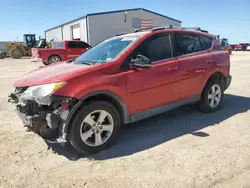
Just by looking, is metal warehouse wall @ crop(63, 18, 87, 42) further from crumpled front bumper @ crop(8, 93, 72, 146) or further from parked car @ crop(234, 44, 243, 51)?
parked car @ crop(234, 44, 243, 51)

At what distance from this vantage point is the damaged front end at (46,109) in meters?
3.61

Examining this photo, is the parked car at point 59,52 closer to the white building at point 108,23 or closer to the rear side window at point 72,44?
the rear side window at point 72,44

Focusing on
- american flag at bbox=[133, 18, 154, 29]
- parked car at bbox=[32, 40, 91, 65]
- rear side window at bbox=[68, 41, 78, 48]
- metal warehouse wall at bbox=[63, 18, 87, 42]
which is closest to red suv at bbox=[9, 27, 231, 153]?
parked car at bbox=[32, 40, 91, 65]

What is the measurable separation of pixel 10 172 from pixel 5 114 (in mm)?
2835

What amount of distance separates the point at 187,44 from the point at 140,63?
1.59m

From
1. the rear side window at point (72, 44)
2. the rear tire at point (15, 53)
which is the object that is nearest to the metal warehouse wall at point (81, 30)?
the rear tire at point (15, 53)

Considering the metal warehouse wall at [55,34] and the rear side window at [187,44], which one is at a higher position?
the metal warehouse wall at [55,34]

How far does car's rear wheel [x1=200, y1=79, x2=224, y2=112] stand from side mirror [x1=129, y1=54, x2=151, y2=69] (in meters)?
1.86

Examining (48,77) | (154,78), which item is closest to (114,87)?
(154,78)

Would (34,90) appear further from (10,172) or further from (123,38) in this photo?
(123,38)

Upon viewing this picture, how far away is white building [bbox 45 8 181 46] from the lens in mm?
29889

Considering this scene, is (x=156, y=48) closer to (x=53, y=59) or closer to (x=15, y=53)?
(x=53, y=59)

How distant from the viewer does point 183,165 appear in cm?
353

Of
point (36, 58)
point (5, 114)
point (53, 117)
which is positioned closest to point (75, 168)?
point (53, 117)
